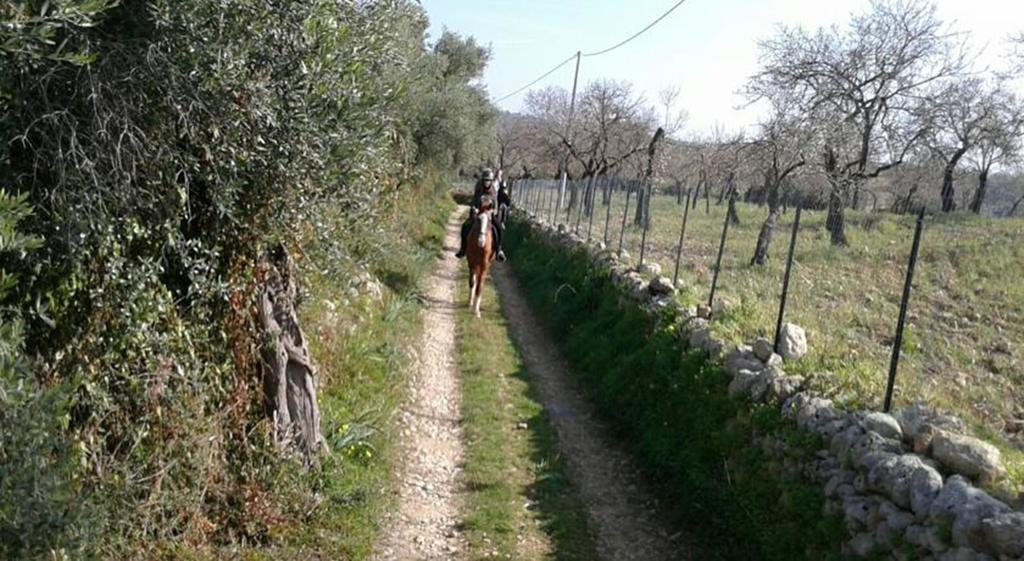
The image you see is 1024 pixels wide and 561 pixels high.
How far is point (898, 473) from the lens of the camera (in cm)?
483

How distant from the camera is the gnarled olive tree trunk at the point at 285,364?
5797 mm

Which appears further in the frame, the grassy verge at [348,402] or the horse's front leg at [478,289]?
the horse's front leg at [478,289]

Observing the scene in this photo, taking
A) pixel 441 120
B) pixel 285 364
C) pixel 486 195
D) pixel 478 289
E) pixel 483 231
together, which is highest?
pixel 441 120

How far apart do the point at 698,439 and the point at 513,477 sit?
1.87 metres

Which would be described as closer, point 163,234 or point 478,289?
point 163,234

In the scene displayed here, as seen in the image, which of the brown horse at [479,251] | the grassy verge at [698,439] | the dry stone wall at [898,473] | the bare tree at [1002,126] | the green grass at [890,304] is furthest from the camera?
the bare tree at [1002,126]

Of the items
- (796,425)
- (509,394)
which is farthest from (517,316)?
(796,425)

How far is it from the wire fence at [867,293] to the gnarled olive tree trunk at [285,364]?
455 centimetres

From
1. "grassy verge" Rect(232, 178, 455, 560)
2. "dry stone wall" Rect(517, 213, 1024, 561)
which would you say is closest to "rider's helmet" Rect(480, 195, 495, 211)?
"grassy verge" Rect(232, 178, 455, 560)

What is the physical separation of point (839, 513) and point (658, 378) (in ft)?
11.5

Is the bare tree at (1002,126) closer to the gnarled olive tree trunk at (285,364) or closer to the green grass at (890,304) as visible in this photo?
the green grass at (890,304)

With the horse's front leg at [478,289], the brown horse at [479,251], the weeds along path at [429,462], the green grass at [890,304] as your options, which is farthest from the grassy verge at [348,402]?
the green grass at [890,304]

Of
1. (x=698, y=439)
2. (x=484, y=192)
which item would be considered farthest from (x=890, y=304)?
(x=484, y=192)

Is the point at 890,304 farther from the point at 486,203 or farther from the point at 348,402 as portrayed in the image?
the point at 348,402
